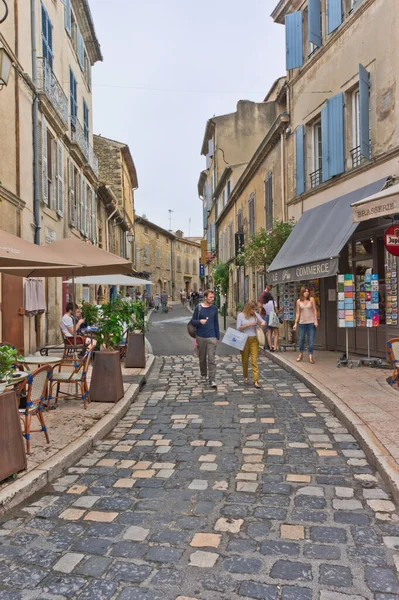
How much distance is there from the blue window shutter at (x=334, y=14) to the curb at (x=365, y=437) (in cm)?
806

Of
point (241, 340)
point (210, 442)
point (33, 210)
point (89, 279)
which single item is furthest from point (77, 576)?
point (33, 210)

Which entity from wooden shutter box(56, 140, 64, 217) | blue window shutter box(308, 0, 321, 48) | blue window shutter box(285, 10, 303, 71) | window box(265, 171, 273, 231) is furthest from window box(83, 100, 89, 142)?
blue window shutter box(308, 0, 321, 48)

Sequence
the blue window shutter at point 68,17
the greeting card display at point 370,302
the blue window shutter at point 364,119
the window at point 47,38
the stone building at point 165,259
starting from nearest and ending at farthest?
the greeting card display at point 370,302, the blue window shutter at point 364,119, the window at point 47,38, the blue window shutter at point 68,17, the stone building at point 165,259

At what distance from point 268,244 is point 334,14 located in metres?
5.54

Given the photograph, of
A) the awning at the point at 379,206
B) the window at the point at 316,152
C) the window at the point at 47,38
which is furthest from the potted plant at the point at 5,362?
the window at the point at 47,38

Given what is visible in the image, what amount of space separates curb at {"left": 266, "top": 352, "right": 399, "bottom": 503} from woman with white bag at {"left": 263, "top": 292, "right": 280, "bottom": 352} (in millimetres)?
3908

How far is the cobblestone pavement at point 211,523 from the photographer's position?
2.55 metres

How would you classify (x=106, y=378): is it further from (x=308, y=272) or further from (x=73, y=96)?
(x=73, y=96)

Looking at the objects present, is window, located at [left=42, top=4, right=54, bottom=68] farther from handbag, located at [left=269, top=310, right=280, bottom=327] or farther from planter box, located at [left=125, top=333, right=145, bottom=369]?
handbag, located at [left=269, top=310, right=280, bottom=327]

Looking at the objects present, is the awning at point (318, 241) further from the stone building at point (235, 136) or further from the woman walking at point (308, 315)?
the stone building at point (235, 136)

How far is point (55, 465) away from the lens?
4176 mm

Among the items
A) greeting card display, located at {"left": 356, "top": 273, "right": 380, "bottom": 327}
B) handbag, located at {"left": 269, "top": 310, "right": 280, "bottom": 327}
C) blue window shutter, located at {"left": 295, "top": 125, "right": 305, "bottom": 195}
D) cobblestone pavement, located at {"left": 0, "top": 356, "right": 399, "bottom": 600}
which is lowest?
cobblestone pavement, located at {"left": 0, "top": 356, "right": 399, "bottom": 600}

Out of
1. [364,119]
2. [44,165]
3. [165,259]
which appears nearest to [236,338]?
[364,119]

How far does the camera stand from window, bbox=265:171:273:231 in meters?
16.2
